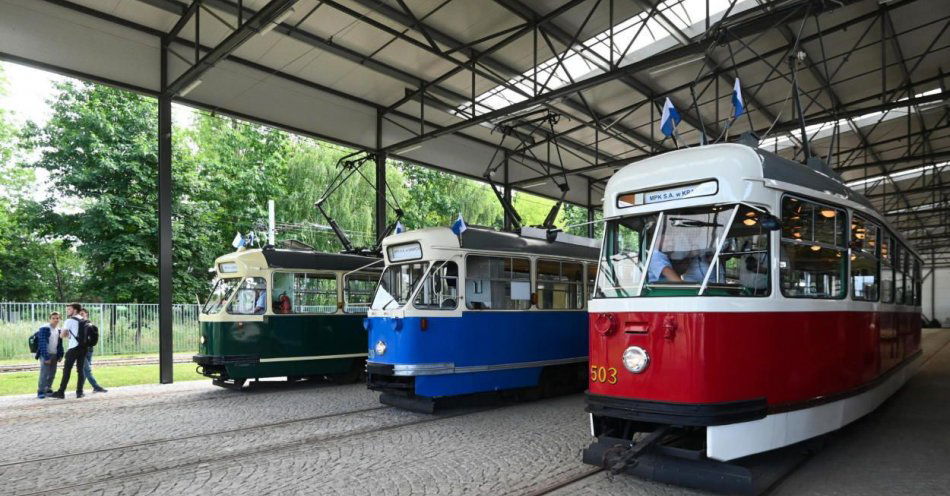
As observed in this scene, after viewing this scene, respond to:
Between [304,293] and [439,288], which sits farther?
[304,293]

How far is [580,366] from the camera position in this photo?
1060 centimetres

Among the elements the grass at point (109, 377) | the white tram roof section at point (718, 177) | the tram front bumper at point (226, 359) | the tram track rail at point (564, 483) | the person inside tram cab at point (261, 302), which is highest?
the white tram roof section at point (718, 177)

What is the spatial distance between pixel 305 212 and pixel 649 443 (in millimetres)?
21747

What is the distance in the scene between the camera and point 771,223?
4902mm

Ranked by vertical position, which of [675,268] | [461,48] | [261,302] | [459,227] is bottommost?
[261,302]

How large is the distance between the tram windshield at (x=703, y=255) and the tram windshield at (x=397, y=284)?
405cm

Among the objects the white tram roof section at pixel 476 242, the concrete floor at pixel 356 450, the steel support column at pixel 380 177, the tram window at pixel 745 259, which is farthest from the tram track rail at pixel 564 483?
the steel support column at pixel 380 177

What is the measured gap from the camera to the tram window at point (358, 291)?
1221 centimetres

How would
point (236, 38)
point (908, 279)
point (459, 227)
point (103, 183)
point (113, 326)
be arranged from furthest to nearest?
point (103, 183) → point (113, 326) → point (236, 38) → point (908, 279) → point (459, 227)

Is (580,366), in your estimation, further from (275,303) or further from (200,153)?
(200,153)

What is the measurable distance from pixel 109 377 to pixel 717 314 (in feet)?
45.8

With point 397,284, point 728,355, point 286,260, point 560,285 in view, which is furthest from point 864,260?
point 286,260

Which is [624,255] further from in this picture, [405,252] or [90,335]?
[90,335]

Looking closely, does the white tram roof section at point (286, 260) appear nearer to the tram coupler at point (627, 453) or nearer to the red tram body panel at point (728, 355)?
the red tram body panel at point (728, 355)
